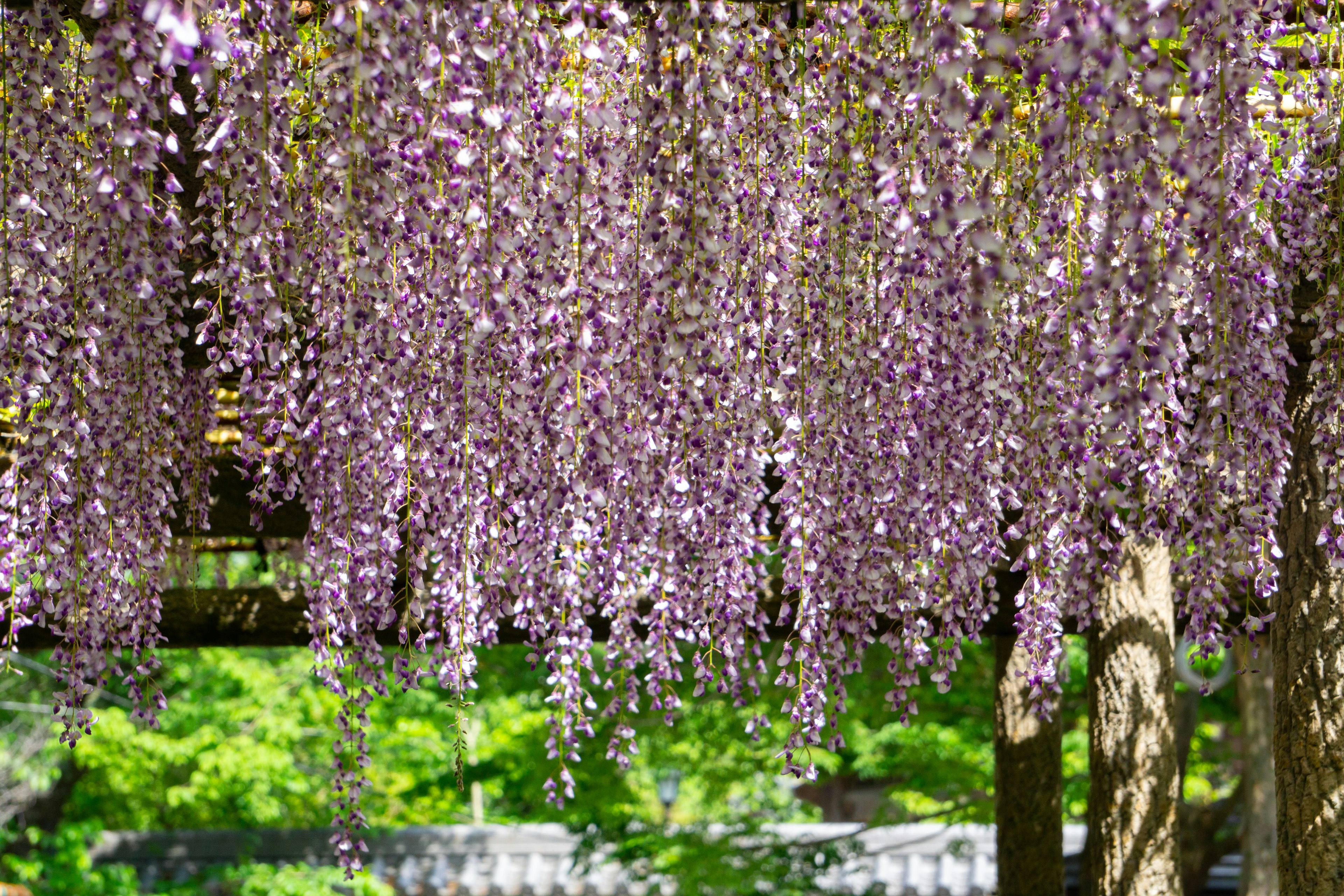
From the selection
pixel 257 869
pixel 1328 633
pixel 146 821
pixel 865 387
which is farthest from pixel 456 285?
pixel 146 821

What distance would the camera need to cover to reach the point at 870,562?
3.10 meters

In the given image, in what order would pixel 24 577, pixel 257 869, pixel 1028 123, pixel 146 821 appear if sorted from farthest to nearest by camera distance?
pixel 146 821
pixel 257 869
pixel 24 577
pixel 1028 123

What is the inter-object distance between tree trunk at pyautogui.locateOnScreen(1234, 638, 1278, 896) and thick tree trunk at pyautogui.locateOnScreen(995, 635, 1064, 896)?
216cm

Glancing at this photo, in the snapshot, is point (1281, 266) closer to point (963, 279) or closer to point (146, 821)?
point (963, 279)

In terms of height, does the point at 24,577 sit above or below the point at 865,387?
below

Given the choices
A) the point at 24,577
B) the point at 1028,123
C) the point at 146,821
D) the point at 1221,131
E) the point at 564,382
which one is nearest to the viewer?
the point at 1221,131

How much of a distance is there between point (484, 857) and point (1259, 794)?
18.6 feet

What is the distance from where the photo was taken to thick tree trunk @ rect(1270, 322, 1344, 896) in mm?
3152

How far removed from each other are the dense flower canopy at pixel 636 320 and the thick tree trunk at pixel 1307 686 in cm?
20

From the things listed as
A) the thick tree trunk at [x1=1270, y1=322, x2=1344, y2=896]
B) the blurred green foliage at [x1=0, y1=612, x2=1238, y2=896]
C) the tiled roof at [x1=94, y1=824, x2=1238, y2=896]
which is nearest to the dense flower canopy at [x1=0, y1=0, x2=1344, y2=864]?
the thick tree trunk at [x1=1270, y1=322, x2=1344, y2=896]

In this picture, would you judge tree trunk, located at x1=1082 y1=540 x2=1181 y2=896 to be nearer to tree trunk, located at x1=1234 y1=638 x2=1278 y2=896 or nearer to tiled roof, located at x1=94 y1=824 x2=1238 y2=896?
tree trunk, located at x1=1234 y1=638 x2=1278 y2=896

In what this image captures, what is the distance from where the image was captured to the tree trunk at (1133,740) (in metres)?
4.15

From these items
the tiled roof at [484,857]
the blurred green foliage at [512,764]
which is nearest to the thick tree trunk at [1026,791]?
the blurred green foliage at [512,764]

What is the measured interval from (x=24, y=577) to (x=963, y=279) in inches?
98.0
